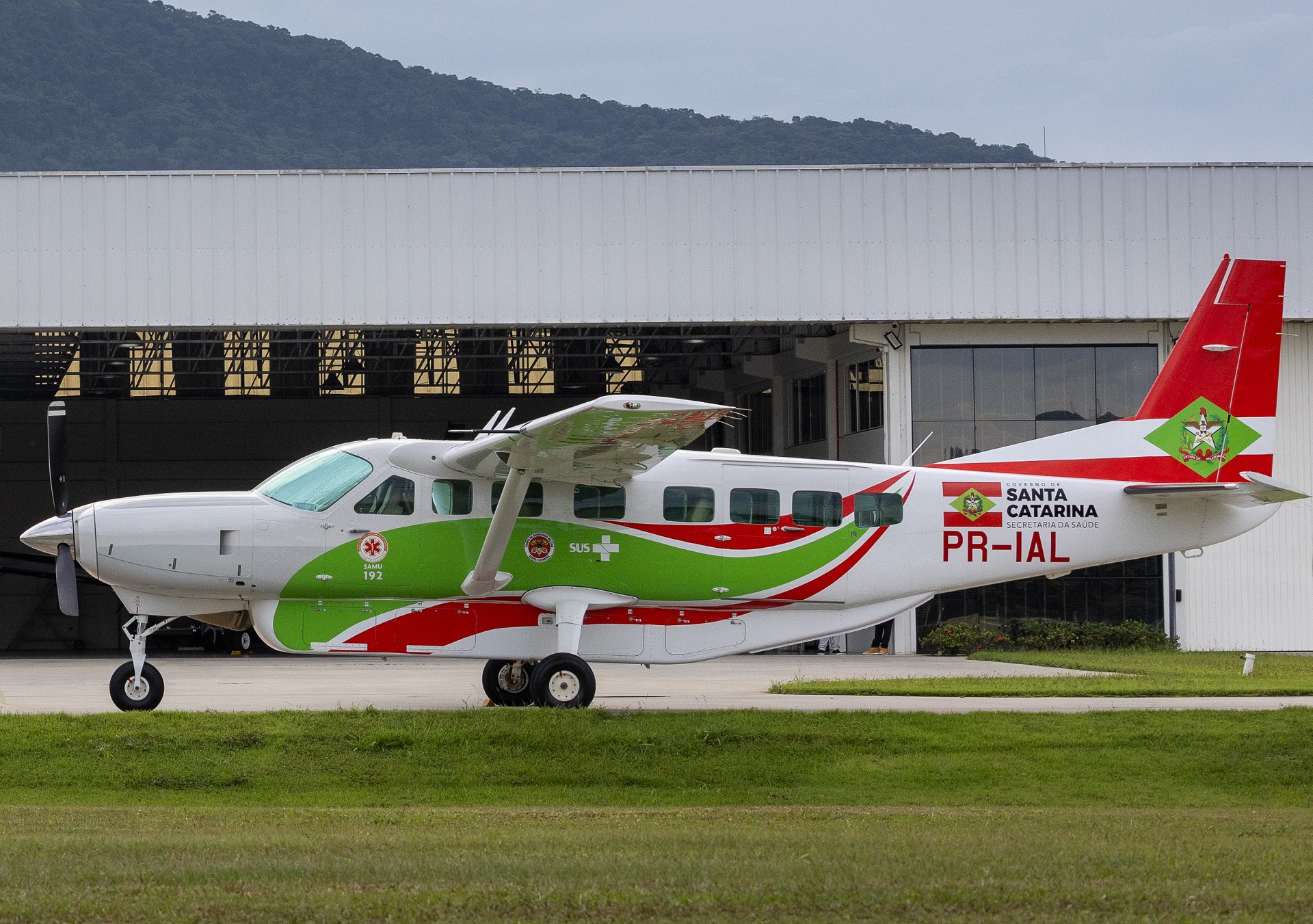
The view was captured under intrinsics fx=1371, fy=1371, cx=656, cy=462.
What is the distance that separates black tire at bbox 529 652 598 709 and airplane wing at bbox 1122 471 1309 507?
6966mm

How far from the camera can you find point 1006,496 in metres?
16.4

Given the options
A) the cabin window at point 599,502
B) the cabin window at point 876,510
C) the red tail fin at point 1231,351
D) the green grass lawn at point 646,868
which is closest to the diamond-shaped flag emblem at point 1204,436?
the red tail fin at point 1231,351

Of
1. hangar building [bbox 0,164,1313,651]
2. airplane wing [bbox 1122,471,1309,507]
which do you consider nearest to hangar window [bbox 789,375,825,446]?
hangar building [bbox 0,164,1313,651]

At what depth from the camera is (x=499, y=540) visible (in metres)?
14.6

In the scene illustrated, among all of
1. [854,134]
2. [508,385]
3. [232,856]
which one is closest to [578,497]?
[232,856]

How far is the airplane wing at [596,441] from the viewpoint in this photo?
12594 mm

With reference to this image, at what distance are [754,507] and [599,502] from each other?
181cm

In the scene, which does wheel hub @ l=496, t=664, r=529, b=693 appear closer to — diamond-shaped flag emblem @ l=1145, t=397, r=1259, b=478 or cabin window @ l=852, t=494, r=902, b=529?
cabin window @ l=852, t=494, r=902, b=529

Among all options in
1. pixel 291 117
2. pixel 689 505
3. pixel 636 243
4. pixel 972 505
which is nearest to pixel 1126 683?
pixel 972 505

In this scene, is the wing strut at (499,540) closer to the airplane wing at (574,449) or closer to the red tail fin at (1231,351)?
the airplane wing at (574,449)

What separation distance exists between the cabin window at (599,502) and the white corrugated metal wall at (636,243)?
1458 centimetres

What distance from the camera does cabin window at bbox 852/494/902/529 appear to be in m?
16.1

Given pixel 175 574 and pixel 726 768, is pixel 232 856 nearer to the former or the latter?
pixel 726 768

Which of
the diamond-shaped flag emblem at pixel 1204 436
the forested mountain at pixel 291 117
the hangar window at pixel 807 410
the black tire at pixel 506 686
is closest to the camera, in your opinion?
the black tire at pixel 506 686
